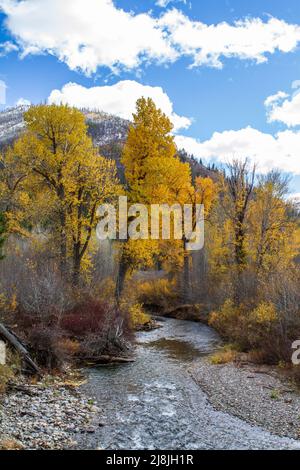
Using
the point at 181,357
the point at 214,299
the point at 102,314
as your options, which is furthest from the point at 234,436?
the point at 214,299

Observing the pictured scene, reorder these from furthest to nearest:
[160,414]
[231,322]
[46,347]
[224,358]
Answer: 1. [231,322]
2. [224,358]
3. [46,347]
4. [160,414]

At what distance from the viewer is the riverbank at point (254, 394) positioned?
41.5ft

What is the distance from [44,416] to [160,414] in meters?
3.78

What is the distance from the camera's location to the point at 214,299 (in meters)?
33.2

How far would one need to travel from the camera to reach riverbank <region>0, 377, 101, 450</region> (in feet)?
34.6

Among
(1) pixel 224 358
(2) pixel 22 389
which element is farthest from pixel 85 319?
(2) pixel 22 389

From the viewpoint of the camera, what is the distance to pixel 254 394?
15.2 meters

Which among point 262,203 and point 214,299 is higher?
→ point 262,203

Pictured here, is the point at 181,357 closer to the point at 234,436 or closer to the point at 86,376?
the point at 86,376

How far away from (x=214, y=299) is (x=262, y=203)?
8.85m

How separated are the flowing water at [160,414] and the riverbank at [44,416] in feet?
1.67

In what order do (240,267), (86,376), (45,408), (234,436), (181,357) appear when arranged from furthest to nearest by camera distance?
(240,267) < (181,357) < (86,376) < (45,408) < (234,436)

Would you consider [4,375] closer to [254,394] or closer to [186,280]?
[254,394]

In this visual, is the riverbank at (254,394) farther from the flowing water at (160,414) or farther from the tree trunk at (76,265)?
the tree trunk at (76,265)
